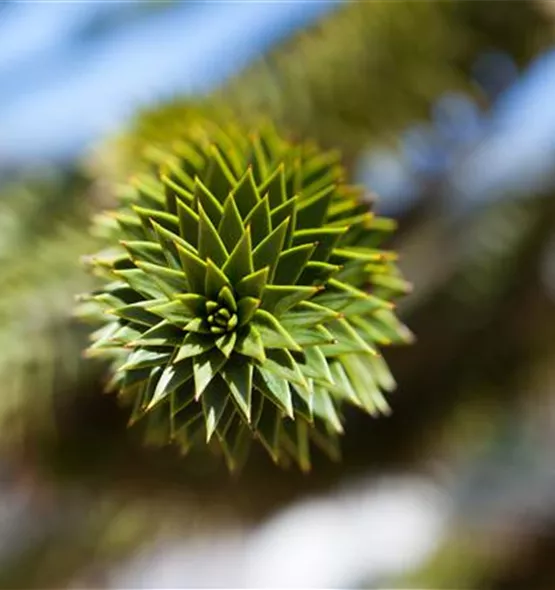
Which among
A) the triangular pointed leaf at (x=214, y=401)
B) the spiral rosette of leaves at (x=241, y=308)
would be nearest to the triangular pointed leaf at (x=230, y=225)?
the spiral rosette of leaves at (x=241, y=308)

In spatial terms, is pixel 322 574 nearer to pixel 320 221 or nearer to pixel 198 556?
pixel 198 556

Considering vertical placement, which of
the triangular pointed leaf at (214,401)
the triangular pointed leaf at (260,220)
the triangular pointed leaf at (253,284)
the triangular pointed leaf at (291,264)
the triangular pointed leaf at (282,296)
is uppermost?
the triangular pointed leaf at (260,220)

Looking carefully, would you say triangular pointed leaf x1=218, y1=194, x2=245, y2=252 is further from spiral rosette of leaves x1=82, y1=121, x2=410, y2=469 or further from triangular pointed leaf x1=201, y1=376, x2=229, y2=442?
triangular pointed leaf x1=201, y1=376, x2=229, y2=442

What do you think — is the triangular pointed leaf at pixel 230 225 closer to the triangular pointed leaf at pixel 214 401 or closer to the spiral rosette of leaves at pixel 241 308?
the spiral rosette of leaves at pixel 241 308

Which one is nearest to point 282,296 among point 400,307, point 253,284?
point 253,284

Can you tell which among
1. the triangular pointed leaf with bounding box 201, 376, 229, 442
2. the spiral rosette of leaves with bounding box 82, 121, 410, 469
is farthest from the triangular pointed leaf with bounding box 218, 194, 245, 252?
the triangular pointed leaf with bounding box 201, 376, 229, 442

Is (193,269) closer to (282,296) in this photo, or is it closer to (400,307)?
(282,296)

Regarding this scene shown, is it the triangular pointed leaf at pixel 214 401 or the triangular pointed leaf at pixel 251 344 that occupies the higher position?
the triangular pointed leaf at pixel 251 344
